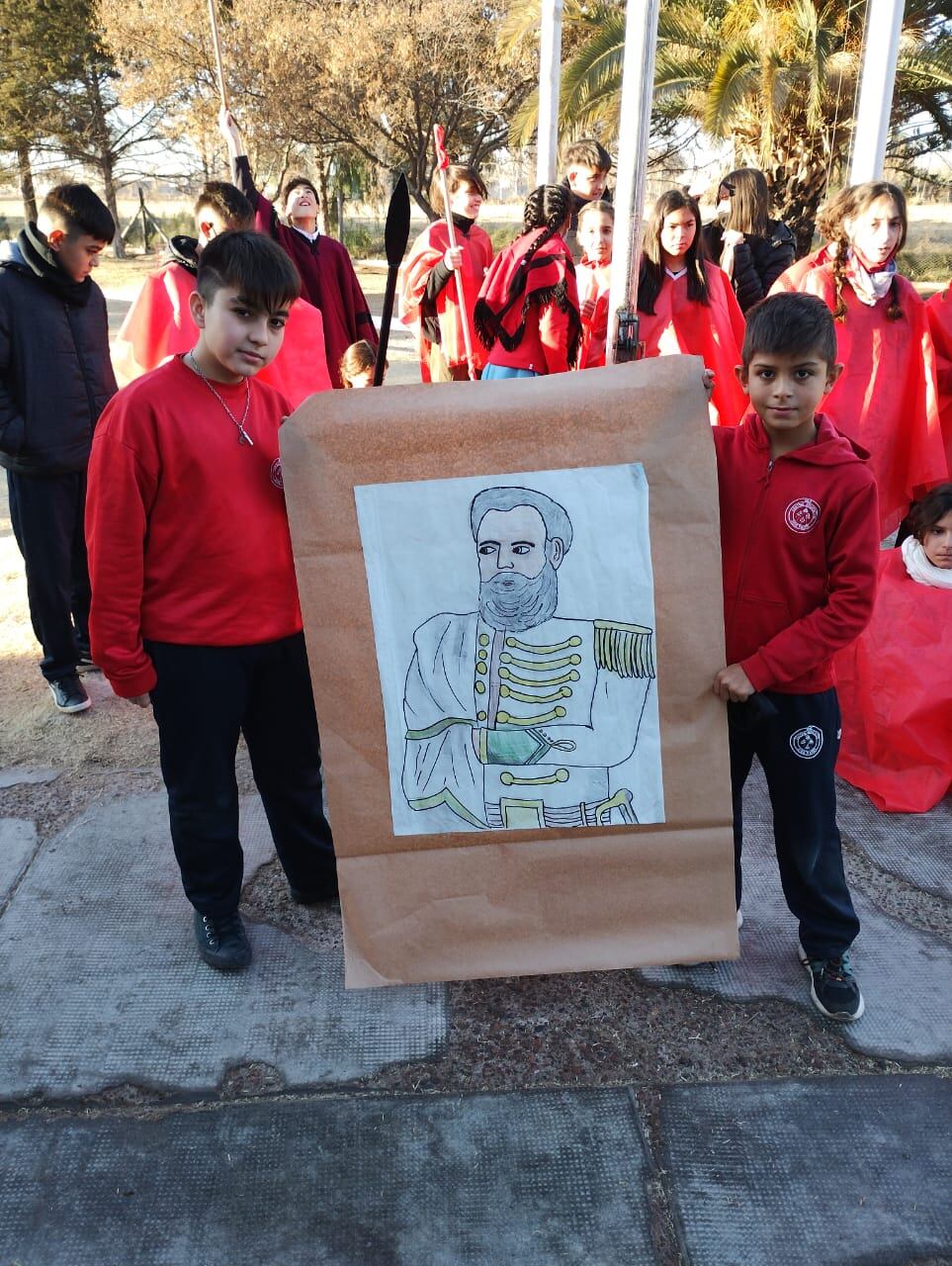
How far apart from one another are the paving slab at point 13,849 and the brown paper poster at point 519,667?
3.90 feet

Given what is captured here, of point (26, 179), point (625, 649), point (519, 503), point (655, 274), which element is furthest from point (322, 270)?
point (26, 179)

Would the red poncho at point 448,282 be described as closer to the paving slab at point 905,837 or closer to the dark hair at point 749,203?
the dark hair at point 749,203

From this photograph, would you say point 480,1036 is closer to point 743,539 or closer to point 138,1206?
point 138,1206

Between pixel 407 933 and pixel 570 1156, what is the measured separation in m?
0.49

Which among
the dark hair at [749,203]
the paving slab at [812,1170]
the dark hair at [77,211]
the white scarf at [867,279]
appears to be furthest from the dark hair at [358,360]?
the paving slab at [812,1170]

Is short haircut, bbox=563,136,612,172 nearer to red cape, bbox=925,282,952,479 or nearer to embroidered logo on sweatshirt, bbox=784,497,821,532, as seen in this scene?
red cape, bbox=925,282,952,479

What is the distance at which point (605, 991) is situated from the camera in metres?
2.26

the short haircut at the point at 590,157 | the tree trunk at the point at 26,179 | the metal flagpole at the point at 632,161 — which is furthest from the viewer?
the tree trunk at the point at 26,179

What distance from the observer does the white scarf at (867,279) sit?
3264mm

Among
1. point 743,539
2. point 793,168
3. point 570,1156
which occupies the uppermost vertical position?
point 793,168

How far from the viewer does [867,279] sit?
129 inches

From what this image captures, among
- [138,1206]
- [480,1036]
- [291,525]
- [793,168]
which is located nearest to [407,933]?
[480,1036]

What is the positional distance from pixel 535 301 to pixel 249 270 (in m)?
2.56

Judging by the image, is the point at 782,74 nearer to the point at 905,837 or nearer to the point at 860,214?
the point at 860,214
